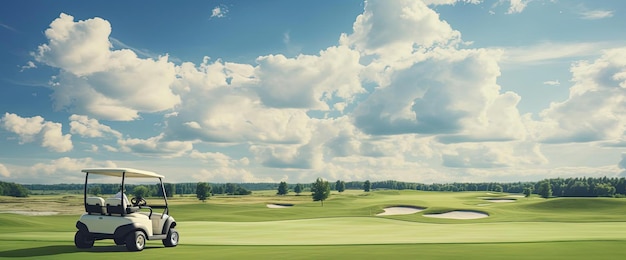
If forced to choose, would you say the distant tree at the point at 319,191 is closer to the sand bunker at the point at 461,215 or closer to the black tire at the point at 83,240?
the sand bunker at the point at 461,215

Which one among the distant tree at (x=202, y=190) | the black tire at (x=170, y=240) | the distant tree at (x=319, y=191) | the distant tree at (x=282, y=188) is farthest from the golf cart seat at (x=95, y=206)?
the distant tree at (x=282, y=188)

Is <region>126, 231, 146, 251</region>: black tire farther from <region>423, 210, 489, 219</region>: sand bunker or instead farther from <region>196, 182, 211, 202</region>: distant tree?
<region>196, 182, 211, 202</region>: distant tree

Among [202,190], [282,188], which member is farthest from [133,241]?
[282,188]

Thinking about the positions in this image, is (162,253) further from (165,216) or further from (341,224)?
(341,224)

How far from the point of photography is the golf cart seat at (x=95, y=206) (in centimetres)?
2180

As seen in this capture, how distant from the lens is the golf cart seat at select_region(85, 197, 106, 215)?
21.8 m

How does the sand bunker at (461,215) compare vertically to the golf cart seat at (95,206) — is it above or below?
below

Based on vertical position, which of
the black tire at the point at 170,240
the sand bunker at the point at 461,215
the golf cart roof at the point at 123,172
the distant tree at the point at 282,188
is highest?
the distant tree at the point at 282,188

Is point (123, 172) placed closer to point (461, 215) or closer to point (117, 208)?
point (117, 208)

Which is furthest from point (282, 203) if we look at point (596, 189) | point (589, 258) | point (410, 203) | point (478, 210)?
point (589, 258)

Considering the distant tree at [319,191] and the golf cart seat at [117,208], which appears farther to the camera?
the distant tree at [319,191]

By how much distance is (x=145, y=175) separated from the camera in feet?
74.1

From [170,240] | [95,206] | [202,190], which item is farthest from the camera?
[202,190]

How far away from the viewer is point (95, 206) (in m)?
21.9
